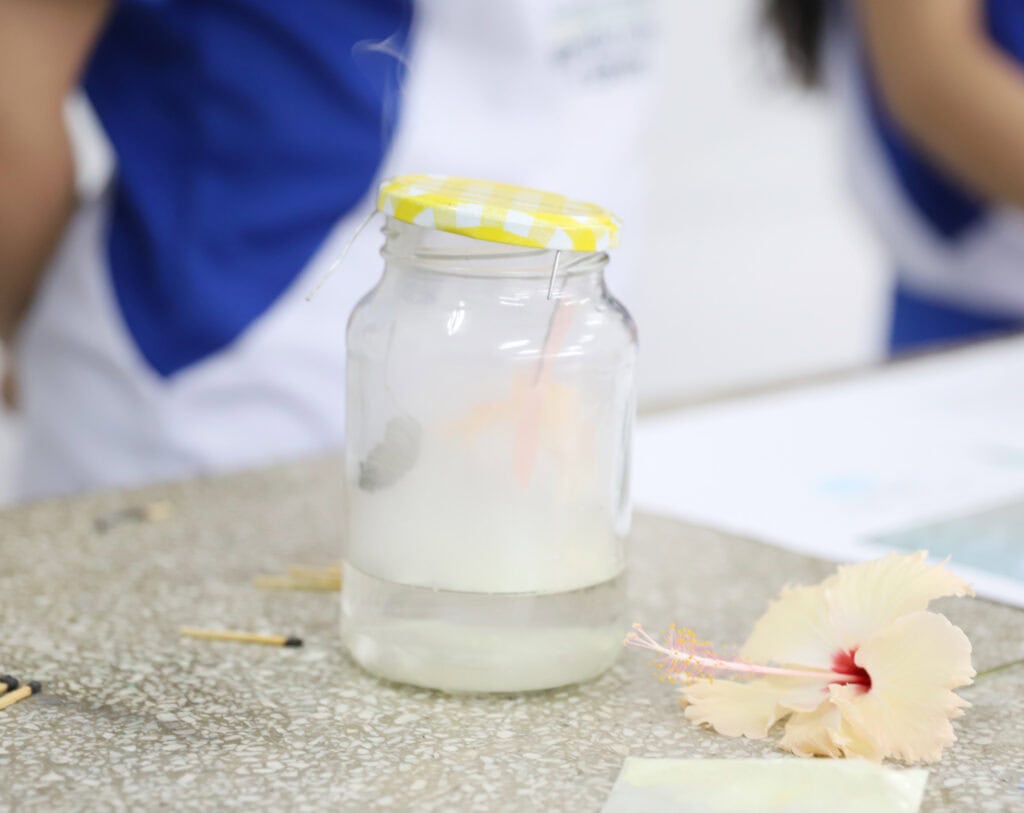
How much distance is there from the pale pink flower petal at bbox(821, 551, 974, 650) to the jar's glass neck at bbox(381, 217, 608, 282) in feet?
0.45

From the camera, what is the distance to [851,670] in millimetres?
430

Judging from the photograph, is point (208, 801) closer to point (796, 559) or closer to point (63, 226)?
point (796, 559)

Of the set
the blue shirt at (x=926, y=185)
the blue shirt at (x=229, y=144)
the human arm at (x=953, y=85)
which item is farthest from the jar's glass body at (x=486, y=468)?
the blue shirt at (x=926, y=185)

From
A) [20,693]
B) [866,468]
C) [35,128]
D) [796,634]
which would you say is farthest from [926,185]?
[20,693]

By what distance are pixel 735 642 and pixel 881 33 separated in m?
0.66

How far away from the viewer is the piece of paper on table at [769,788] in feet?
1.23

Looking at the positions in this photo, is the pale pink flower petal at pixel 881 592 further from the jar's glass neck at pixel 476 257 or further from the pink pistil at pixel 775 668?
the jar's glass neck at pixel 476 257

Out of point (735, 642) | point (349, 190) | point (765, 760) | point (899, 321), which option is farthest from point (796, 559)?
point (899, 321)

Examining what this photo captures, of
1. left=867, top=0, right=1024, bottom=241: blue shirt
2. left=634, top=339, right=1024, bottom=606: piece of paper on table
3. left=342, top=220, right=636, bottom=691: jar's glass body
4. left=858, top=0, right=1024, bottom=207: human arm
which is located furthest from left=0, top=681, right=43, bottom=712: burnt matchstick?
left=867, top=0, right=1024, bottom=241: blue shirt

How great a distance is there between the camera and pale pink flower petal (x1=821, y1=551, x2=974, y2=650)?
42 centimetres

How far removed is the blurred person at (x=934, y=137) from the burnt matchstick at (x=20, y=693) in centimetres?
79

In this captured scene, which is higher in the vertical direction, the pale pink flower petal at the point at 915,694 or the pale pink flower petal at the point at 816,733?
the pale pink flower petal at the point at 915,694

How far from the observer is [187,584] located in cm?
57

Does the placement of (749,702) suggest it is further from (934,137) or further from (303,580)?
(934,137)
